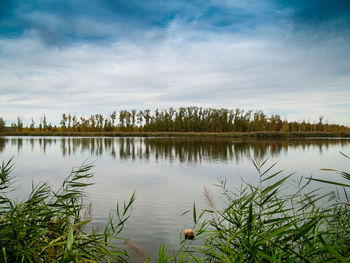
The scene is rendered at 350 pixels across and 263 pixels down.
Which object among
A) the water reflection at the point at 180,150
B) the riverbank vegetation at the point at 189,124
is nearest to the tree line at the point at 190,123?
the riverbank vegetation at the point at 189,124

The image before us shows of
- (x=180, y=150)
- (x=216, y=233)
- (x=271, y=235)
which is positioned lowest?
(x=180, y=150)

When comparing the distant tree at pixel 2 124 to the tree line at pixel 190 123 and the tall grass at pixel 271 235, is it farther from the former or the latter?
the tall grass at pixel 271 235

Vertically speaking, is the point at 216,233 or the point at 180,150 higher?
the point at 216,233

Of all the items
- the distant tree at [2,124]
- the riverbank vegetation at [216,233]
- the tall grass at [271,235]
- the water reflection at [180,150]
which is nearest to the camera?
the tall grass at [271,235]

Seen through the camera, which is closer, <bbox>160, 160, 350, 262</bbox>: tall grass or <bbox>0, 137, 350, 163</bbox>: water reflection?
<bbox>160, 160, 350, 262</bbox>: tall grass

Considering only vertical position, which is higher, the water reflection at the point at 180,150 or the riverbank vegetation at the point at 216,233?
the riverbank vegetation at the point at 216,233

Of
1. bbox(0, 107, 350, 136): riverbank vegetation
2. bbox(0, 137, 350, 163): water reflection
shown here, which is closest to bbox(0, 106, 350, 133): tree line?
bbox(0, 107, 350, 136): riverbank vegetation

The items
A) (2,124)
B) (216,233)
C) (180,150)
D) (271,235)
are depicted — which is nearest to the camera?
(271,235)

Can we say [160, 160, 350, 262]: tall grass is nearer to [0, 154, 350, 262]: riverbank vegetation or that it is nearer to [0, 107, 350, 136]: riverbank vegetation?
[0, 154, 350, 262]: riverbank vegetation

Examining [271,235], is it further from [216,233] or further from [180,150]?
[180,150]

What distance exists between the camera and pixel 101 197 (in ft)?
28.9

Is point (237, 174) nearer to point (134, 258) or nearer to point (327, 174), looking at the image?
point (327, 174)

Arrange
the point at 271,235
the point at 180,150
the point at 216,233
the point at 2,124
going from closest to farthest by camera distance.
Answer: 1. the point at 271,235
2. the point at 216,233
3. the point at 180,150
4. the point at 2,124

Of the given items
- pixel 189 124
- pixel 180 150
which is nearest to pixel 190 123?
pixel 189 124
